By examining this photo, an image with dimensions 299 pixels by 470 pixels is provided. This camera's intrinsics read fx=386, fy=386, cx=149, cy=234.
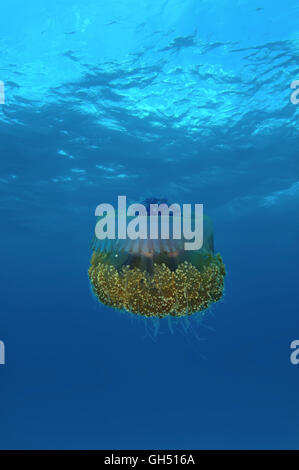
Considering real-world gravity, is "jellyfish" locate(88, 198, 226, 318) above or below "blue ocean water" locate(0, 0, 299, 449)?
below

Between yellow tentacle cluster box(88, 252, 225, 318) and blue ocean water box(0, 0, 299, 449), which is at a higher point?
blue ocean water box(0, 0, 299, 449)

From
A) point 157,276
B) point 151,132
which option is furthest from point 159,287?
point 151,132

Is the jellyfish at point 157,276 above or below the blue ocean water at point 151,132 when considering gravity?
below

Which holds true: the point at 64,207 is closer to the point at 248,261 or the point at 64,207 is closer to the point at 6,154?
the point at 6,154

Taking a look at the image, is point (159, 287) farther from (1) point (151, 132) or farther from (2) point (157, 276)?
(1) point (151, 132)

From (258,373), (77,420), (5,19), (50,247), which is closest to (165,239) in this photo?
(5,19)

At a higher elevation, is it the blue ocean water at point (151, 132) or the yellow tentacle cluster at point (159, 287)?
the blue ocean water at point (151, 132)
